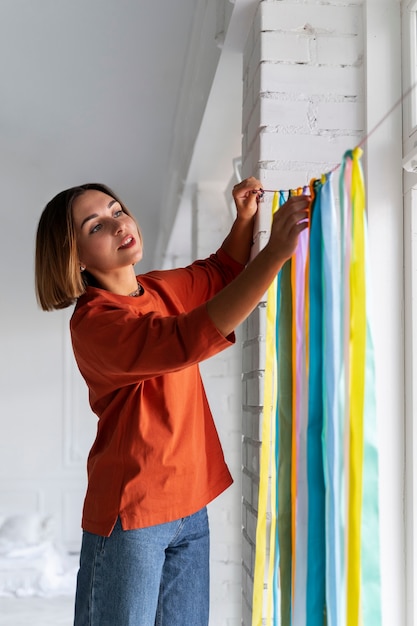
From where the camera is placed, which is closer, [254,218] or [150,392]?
[150,392]

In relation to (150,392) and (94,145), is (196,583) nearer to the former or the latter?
(150,392)

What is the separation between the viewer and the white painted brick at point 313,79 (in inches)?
66.7

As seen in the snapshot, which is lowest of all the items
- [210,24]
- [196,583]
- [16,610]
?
[16,610]

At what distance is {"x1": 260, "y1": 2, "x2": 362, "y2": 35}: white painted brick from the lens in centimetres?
171

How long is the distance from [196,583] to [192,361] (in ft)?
2.21

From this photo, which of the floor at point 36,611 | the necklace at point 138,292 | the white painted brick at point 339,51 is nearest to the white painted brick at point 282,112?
the white painted brick at point 339,51

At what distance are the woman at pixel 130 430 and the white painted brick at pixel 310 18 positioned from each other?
390mm

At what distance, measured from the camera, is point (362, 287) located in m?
1.09

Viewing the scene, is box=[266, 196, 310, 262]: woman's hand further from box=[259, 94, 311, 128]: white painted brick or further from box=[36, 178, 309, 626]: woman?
box=[259, 94, 311, 128]: white painted brick

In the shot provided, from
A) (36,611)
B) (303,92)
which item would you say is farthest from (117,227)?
(36,611)

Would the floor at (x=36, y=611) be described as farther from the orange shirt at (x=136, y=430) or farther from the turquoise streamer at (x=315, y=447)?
the turquoise streamer at (x=315, y=447)

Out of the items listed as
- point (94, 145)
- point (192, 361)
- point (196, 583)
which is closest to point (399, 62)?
point (192, 361)

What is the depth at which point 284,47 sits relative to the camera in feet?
5.60

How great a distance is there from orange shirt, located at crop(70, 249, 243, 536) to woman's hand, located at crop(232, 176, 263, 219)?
0.91 feet
